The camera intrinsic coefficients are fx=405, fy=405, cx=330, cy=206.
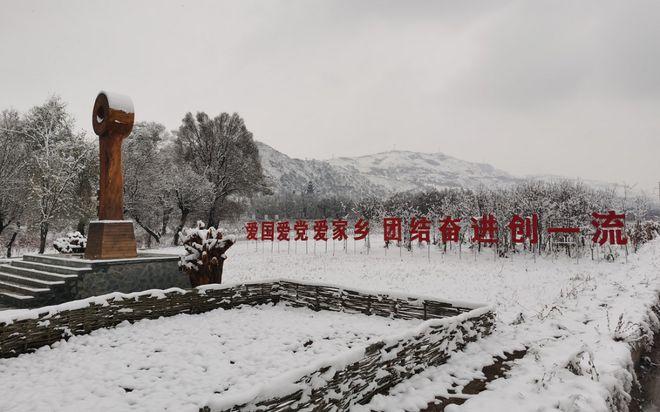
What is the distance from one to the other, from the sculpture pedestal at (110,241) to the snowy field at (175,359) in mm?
4399

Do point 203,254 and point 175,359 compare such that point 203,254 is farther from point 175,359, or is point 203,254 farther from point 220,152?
point 220,152

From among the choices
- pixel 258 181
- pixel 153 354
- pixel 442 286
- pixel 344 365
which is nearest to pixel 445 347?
pixel 344 365

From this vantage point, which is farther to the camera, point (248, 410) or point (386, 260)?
point (386, 260)

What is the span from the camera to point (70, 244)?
16922mm

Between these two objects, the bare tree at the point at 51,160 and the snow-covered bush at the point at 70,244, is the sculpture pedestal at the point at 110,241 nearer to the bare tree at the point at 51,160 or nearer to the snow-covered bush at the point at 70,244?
the snow-covered bush at the point at 70,244

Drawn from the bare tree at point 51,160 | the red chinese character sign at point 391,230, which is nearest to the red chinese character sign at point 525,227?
the red chinese character sign at point 391,230

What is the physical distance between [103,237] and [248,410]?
453 inches

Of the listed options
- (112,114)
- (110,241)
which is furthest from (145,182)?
(110,241)

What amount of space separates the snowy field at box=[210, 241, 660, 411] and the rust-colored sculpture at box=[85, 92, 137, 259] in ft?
21.9

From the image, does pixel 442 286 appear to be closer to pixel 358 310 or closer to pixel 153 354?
pixel 358 310

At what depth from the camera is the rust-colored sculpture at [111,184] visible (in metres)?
13.5

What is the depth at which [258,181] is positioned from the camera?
131 feet

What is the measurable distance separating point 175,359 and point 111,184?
8.90m

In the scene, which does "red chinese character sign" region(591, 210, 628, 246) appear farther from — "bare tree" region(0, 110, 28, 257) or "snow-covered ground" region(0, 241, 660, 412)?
"bare tree" region(0, 110, 28, 257)
